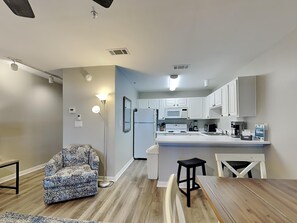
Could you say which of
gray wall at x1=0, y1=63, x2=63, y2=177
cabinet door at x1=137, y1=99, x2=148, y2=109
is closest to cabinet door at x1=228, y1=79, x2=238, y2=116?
cabinet door at x1=137, y1=99, x2=148, y2=109

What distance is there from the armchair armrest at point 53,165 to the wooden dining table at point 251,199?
2428mm

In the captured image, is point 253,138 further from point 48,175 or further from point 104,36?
point 48,175

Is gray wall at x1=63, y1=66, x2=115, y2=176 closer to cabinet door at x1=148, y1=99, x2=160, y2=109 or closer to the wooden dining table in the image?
the wooden dining table

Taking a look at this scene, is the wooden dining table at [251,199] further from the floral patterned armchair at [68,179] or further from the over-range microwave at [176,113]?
the over-range microwave at [176,113]

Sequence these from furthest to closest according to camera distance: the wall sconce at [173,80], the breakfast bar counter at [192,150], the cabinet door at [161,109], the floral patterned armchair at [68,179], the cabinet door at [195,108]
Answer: the cabinet door at [161,109], the cabinet door at [195,108], the wall sconce at [173,80], the breakfast bar counter at [192,150], the floral patterned armchair at [68,179]

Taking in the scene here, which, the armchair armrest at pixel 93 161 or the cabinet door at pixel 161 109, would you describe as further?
the cabinet door at pixel 161 109

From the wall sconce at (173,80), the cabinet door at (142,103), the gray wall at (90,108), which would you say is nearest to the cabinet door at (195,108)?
the wall sconce at (173,80)

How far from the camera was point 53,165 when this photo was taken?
2.85m

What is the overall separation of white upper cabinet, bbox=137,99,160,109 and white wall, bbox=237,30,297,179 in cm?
367

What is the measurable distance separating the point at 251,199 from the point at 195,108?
5.11 m

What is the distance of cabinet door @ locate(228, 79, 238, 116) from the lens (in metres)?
A: 3.23

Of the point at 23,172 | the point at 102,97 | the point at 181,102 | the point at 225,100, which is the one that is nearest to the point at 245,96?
the point at 225,100

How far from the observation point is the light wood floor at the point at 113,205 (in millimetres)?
2297

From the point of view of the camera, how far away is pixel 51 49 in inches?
111
